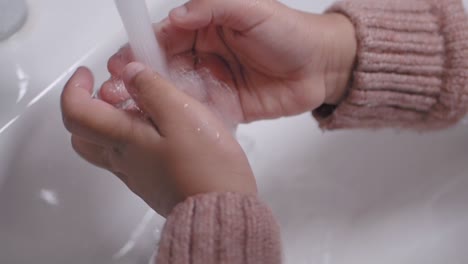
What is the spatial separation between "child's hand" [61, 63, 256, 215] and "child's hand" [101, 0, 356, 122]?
6 cm

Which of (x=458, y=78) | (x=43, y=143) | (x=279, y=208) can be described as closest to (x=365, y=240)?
(x=279, y=208)

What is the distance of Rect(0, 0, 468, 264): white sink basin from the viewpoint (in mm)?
463

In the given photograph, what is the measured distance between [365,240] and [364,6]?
25cm

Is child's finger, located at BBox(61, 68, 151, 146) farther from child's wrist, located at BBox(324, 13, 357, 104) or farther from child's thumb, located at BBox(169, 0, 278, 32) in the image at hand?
child's wrist, located at BBox(324, 13, 357, 104)

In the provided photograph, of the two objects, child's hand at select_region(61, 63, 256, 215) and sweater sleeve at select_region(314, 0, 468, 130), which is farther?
sweater sleeve at select_region(314, 0, 468, 130)

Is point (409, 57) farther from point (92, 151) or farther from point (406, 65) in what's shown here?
point (92, 151)

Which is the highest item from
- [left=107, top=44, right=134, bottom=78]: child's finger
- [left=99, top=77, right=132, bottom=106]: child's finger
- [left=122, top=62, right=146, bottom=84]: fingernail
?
[left=122, top=62, right=146, bottom=84]: fingernail

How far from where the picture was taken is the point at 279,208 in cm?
61

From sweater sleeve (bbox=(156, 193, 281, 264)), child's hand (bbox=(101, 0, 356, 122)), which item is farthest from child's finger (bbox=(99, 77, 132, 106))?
sweater sleeve (bbox=(156, 193, 281, 264))

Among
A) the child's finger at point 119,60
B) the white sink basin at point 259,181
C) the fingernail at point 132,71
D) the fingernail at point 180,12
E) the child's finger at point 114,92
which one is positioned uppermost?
the fingernail at point 180,12

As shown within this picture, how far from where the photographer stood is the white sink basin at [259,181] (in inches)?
18.2

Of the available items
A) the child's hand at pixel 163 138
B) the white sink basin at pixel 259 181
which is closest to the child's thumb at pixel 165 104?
the child's hand at pixel 163 138

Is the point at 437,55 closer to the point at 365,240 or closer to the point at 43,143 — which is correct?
the point at 365,240

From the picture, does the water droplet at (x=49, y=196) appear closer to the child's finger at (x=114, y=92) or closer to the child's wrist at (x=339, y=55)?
the child's finger at (x=114, y=92)
